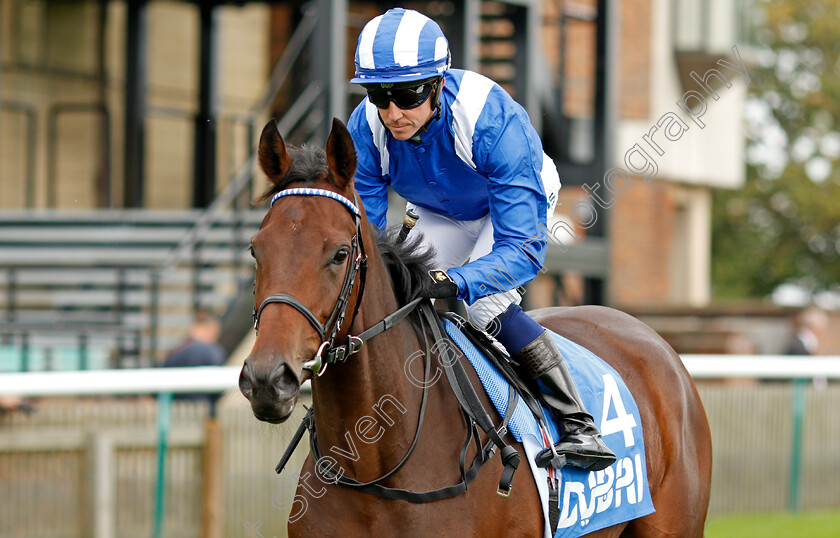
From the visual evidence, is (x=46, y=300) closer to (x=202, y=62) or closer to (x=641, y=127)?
(x=202, y=62)

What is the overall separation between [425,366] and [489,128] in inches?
29.6

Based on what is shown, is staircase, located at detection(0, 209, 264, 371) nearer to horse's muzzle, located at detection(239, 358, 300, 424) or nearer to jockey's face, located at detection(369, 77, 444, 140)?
jockey's face, located at detection(369, 77, 444, 140)

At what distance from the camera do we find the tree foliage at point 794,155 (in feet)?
85.9

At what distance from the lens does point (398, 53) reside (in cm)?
335

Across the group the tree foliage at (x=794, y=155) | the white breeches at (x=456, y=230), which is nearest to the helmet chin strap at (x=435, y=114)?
the white breeches at (x=456, y=230)

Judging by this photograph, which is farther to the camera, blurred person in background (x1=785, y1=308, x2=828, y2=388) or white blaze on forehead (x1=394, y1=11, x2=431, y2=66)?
blurred person in background (x1=785, y1=308, x2=828, y2=388)

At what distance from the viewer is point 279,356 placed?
9.01 ft

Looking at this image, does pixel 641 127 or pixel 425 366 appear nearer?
pixel 425 366

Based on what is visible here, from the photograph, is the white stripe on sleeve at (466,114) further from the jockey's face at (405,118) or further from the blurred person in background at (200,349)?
the blurred person in background at (200,349)

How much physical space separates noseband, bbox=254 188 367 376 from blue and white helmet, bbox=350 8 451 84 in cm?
42

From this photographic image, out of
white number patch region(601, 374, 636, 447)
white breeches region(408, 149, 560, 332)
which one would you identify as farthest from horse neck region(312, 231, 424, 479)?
white number patch region(601, 374, 636, 447)

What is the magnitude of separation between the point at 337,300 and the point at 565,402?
1166mm

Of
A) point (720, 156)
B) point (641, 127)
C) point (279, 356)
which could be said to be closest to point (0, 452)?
point (279, 356)

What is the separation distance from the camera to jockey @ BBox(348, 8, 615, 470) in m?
3.41
